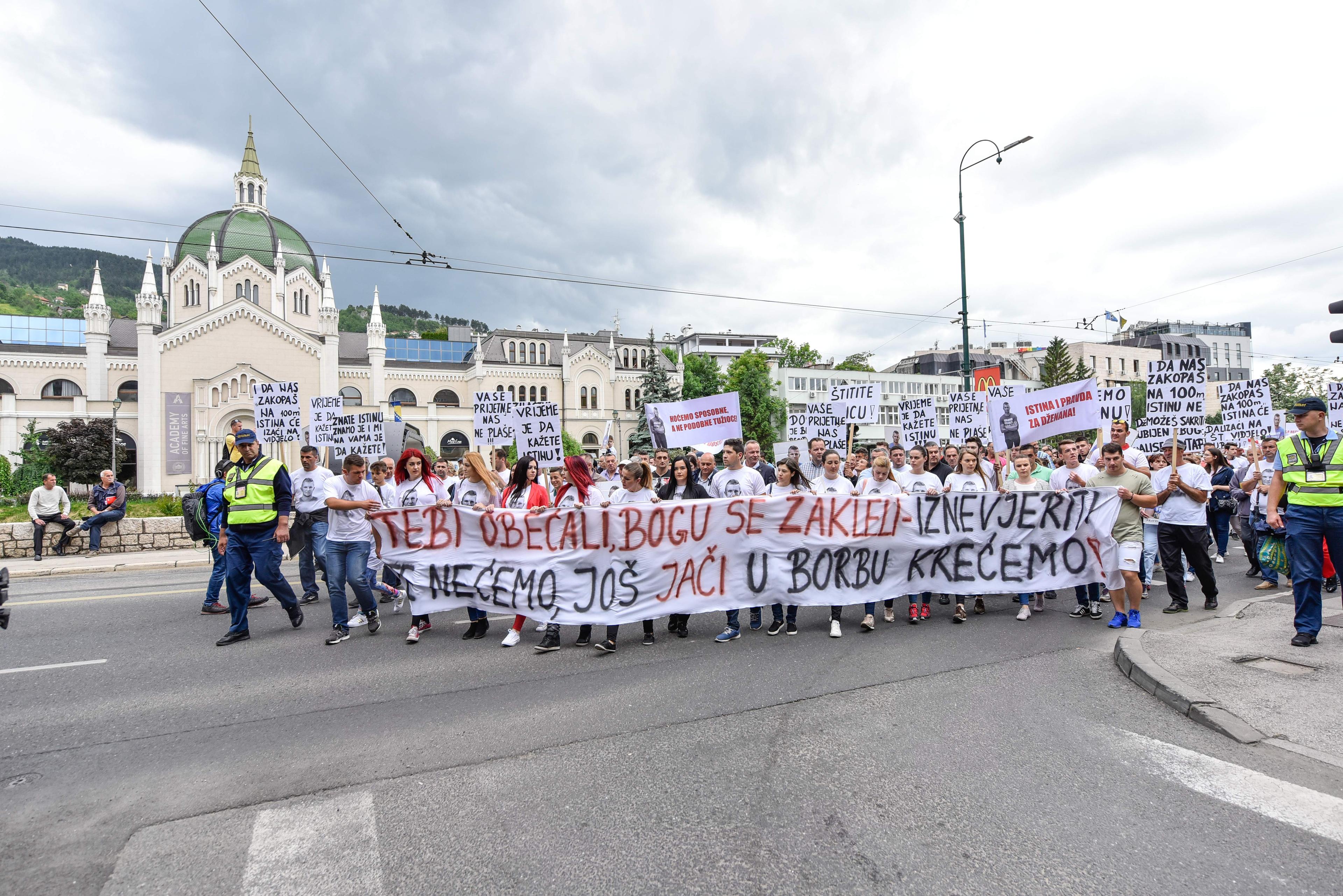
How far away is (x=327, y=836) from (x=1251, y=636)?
7470 millimetres

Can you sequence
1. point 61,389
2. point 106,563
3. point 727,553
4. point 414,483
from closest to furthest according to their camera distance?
point 727,553 → point 414,483 → point 106,563 → point 61,389

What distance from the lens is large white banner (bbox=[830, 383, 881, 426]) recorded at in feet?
41.4

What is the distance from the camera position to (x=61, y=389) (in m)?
59.4

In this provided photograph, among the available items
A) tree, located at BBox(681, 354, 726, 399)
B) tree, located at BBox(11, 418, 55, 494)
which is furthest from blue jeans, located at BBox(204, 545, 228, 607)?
tree, located at BBox(681, 354, 726, 399)

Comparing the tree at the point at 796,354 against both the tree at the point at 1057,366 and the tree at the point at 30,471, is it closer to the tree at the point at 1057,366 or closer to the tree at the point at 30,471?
the tree at the point at 1057,366

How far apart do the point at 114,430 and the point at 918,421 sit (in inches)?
1971

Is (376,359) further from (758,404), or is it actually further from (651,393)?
(758,404)

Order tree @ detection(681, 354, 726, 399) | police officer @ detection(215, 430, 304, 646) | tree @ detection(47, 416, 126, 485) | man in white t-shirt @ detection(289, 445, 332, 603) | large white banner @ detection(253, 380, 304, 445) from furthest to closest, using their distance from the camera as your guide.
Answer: tree @ detection(681, 354, 726, 399) < tree @ detection(47, 416, 126, 485) < large white banner @ detection(253, 380, 304, 445) < man in white t-shirt @ detection(289, 445, 332, 603) < police officer @ detection(215, 430, 304, 646)

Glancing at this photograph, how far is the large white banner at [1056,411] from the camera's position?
10328 millimetres

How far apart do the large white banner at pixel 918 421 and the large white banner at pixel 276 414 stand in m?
10.4

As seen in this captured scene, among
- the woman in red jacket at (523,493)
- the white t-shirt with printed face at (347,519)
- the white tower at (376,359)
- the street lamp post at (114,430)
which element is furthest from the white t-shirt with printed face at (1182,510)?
the white tower at (376,359)

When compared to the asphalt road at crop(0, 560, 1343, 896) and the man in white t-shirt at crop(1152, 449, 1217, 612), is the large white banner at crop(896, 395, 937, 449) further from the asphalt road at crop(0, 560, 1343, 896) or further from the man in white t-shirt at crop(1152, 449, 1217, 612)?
the asphalt road at crop(0, 560, 1343, 896)

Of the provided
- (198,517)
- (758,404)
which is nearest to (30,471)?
(198,517)

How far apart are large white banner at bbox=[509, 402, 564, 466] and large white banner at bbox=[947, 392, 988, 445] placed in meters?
7.46
